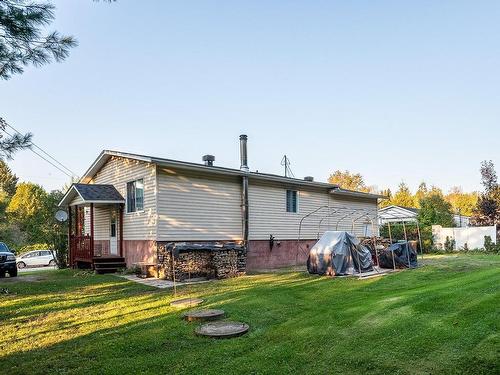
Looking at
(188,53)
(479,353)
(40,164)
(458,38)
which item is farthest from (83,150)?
(479,353)

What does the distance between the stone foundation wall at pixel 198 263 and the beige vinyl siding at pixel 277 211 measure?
3.21 metres

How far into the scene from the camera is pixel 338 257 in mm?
12992

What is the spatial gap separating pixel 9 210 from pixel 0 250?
1049 inches

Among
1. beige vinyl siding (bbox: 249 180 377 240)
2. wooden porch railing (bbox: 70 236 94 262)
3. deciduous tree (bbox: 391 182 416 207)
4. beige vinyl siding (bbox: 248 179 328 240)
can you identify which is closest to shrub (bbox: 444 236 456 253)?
beige vinyl siding (bbox: 249 180 377 240)

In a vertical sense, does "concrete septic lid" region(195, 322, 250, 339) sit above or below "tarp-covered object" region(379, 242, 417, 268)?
below

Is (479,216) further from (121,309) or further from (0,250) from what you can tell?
(0,250)

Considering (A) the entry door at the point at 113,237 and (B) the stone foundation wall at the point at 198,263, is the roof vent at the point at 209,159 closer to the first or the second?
(A) the entry door at the point at 113,237

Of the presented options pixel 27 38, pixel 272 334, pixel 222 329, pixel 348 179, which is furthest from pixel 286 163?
pixel 27 38

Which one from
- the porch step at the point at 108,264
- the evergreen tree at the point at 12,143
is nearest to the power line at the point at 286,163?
the porch step at the point at 108,264

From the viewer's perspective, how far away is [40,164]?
91.1 ft

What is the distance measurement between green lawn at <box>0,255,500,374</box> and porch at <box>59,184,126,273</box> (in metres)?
5.74

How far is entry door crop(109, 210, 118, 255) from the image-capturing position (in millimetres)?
16672

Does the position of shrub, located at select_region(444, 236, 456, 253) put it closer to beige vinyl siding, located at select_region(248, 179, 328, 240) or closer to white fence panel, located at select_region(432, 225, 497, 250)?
white fence panel, located at select_region(432, 225, 497, 250)

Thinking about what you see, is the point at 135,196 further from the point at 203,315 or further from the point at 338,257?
the point at 203,315
